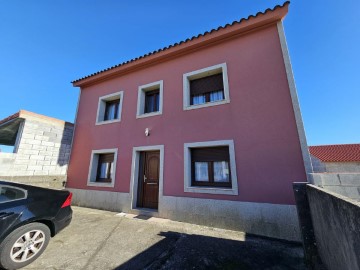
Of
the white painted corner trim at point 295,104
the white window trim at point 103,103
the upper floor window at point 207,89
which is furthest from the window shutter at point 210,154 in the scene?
the white window trim at point 103,103

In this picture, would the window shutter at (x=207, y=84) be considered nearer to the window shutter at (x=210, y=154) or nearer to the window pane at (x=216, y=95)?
the window pane at (x=216, y=95)

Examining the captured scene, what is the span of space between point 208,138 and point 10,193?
4.62 m

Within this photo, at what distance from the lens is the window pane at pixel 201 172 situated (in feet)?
16.6

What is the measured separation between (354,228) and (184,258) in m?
2.54

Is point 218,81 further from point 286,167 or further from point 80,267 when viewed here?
point 80,267

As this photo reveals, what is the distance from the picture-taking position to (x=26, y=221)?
2594 mm

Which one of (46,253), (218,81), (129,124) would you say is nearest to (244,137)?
(218,81)

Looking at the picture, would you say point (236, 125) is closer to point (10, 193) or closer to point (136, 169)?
point (136, 169)

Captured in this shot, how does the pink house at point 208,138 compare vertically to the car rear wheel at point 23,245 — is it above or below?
above

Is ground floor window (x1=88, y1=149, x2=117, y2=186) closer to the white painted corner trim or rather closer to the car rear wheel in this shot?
the car rear wheel

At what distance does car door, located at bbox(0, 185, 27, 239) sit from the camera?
237cm

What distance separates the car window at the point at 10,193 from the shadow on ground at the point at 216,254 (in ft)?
7.05

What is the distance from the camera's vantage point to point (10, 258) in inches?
94.3

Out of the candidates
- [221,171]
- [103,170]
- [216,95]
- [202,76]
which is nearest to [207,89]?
[216,95]
